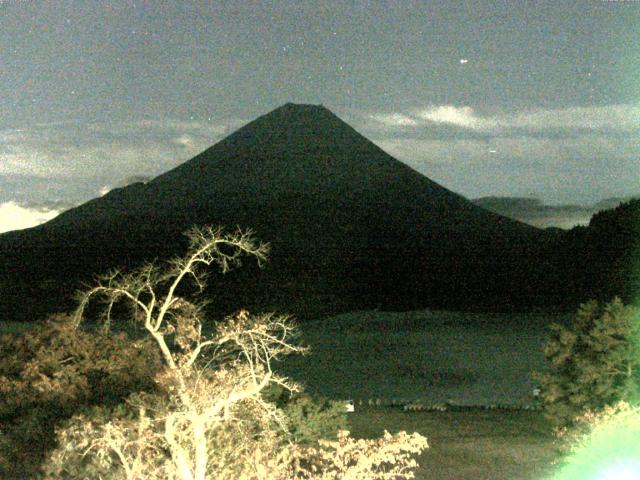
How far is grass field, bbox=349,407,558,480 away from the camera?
13.6m

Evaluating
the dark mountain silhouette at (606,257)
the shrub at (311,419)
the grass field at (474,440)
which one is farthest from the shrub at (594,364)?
the dark mountain silhouette at (606,257)

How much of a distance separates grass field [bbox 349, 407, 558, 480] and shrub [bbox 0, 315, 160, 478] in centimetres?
471

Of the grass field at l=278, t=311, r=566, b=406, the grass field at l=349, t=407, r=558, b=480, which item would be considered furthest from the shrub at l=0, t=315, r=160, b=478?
the grass field at l=278, t=311, r=566, b=406

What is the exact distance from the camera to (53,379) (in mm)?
13406

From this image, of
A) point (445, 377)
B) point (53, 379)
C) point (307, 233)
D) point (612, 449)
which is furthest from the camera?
point (307, 233)

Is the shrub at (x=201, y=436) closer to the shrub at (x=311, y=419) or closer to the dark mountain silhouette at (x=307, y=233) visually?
the shrub at (x=311, y=419)

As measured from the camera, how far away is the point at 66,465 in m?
11.2

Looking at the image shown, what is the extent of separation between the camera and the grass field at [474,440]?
534 inches

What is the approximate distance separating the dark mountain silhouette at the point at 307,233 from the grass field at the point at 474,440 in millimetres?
32266

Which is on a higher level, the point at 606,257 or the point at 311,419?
the point at 606,257

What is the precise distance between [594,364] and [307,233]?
56737mm

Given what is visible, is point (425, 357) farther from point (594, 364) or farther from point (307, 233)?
point (307, 233)

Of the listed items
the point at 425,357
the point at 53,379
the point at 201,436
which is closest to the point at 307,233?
the point at 425,357

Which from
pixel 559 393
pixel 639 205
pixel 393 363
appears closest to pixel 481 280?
pixel 639 205
